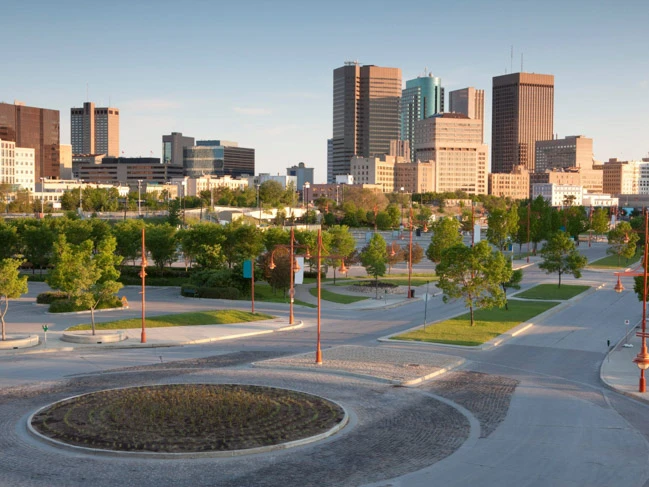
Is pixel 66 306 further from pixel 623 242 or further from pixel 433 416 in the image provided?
pixel 623 242

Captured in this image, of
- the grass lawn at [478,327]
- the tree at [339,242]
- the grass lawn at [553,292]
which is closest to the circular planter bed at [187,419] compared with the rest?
the grass lawn at [478,327]

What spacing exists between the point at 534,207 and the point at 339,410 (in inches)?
4521

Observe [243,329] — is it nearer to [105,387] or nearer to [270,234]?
[105,387]

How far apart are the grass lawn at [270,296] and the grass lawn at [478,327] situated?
46.2 ft

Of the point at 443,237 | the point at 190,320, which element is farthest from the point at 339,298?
the point at 443,237

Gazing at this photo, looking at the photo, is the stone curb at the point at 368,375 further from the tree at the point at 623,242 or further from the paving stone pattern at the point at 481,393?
the tree at the point at 623,242

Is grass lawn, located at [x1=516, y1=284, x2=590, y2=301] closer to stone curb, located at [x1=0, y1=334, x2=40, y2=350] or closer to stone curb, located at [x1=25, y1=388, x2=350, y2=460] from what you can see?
stone curb, located at [x1=0, y1=334, x2=40, y2=350]

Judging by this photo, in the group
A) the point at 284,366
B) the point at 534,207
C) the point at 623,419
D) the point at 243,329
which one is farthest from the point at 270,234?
the point at 534,207

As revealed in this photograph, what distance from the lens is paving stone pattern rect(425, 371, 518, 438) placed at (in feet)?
97.9

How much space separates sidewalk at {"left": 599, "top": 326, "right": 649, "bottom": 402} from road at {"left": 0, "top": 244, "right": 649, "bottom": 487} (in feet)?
1.96

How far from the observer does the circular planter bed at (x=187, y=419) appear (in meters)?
25.8

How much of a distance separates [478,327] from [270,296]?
22.5 meters

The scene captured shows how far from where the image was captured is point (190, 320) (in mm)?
53250

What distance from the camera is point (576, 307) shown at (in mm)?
A: 63656
